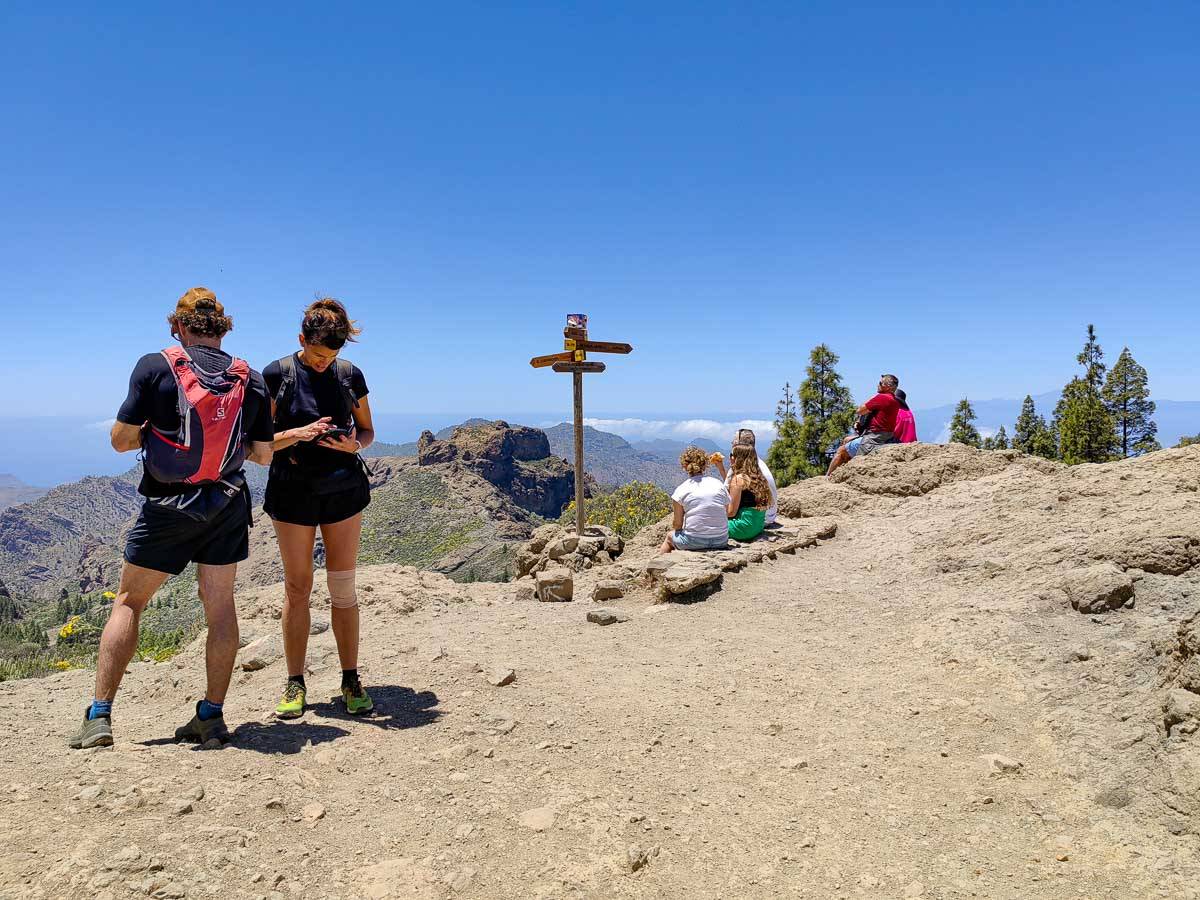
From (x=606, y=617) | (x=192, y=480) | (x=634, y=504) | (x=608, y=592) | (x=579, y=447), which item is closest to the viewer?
(x=192, y=480)

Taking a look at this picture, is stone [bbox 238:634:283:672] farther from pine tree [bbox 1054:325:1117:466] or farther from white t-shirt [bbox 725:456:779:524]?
pine tree [bbox 1054:325:1117:466]

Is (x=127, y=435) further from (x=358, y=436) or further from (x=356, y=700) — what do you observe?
(x=356, y=700)

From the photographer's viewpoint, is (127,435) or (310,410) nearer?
(127,435)

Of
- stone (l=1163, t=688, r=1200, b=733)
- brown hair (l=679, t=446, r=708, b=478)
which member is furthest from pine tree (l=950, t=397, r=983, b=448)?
stone (l=1163, t=688, r=1200, b=733)

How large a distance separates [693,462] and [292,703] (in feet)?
18.3

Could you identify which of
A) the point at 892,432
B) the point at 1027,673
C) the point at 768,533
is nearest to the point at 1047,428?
the point at 892,432

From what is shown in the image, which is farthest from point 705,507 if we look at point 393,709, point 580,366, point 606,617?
point 393,709

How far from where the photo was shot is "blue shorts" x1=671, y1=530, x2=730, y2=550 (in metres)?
8.52

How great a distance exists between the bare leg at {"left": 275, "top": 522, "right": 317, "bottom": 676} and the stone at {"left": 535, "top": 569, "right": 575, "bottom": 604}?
4.12m

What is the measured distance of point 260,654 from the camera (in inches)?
225

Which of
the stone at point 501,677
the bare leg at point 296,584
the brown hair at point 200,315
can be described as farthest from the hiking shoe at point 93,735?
the stone at point 501,677

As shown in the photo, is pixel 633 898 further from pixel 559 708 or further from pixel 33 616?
pixel 33 616

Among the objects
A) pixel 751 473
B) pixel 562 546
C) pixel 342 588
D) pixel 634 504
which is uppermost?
pixel 751 473

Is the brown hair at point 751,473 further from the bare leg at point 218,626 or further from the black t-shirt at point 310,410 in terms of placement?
the bare leg at point 218,626
